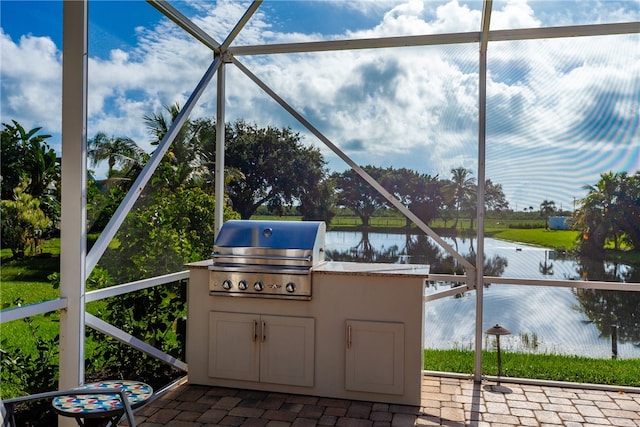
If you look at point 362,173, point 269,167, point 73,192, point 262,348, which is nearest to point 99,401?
point 73,192

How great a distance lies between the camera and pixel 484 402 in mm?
3904

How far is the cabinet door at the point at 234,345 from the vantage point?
404 cm

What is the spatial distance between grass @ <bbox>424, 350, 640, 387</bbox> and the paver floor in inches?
5.5

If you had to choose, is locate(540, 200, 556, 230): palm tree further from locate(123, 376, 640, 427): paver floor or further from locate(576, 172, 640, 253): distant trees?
locate(123, 376, 640, 427): paver floor

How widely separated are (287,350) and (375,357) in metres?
0.66

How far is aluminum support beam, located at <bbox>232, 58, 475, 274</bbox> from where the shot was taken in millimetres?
4508

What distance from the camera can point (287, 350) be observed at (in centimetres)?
399

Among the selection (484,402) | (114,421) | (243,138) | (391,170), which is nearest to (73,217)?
(114,421)

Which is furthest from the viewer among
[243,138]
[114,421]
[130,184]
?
[243,138]

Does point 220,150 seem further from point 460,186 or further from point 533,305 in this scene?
point 533,305

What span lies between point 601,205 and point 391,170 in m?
1.69

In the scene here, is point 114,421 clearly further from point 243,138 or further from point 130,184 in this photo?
point 243,138

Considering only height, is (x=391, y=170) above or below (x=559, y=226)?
above

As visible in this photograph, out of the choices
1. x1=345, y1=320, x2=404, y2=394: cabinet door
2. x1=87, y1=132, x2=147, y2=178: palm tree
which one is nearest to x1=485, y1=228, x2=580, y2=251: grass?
x1=345, y1=320, x2=404, y2=394: cabinet door
